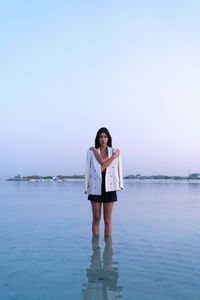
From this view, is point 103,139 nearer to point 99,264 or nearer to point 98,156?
point 98,156

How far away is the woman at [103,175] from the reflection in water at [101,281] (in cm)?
92

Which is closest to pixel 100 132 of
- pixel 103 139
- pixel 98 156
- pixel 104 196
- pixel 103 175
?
pixel 103 139

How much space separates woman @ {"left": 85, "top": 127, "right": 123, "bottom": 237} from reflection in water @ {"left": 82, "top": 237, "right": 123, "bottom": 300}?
36.1 inches

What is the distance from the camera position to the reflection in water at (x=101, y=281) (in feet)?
9.13

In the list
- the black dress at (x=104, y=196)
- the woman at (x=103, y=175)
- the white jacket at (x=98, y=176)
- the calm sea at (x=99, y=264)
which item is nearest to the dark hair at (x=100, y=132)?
the woman at (x=103, y=175)

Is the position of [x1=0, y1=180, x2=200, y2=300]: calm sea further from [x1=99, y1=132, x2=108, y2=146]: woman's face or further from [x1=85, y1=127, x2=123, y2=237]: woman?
[x1=99, y1=132, x2=108, y2=146]: woman's face

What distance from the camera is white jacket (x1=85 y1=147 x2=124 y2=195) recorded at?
4875mm

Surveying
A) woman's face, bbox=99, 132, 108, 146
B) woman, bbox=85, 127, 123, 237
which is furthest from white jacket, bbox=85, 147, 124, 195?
woman's face, bbox=99, 132, 108, 146

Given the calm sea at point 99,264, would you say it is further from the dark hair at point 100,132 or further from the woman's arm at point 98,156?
the dark hair at point 100,132

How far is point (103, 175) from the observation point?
494 centimetres

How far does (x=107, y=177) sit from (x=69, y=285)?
2144 mm

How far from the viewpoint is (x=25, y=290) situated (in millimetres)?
2922

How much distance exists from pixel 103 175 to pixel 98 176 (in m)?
0.11

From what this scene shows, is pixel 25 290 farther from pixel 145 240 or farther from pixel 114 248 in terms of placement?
pixel 145 240
